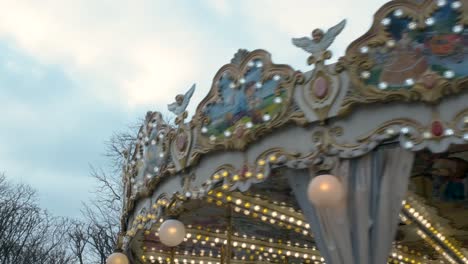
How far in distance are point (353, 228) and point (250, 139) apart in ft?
5.23

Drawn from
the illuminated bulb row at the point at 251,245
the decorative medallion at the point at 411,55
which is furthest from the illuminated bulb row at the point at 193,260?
the decorative medallion at the point at 411,55

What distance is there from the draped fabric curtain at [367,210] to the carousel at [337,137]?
0.4 inches

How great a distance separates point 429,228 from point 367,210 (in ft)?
16.3

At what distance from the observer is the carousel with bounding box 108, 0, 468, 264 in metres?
4.91

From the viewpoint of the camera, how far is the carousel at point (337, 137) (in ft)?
16.1

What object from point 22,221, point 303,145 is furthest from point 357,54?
point 22,221

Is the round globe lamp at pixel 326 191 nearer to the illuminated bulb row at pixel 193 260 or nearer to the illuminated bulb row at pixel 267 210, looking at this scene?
the illuminated bulb row at pixel 267 210

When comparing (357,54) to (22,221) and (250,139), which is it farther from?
(22,221)

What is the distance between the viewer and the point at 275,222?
9.12 meters

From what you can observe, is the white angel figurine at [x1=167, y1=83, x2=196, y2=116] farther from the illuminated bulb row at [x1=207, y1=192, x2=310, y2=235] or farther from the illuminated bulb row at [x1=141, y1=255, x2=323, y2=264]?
the illuminated bulb row at [x1=141, y1=255, x2=323, y2=264]

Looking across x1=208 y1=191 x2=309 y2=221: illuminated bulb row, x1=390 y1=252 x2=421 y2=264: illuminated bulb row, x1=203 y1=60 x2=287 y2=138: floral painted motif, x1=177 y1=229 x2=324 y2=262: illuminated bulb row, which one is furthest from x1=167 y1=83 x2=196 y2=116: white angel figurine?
x1=390 y1=252 x2=421 y2=264: illuminated bulb row

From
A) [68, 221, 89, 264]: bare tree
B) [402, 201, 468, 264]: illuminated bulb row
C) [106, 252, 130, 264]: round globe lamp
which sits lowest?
[106, 252, 130, 264]: round globe lamp

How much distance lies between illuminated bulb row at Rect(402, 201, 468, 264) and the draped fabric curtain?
9.39 ft

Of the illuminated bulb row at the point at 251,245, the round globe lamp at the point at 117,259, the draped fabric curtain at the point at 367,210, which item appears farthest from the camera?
the illuminated bulb row at the point at 251,245
